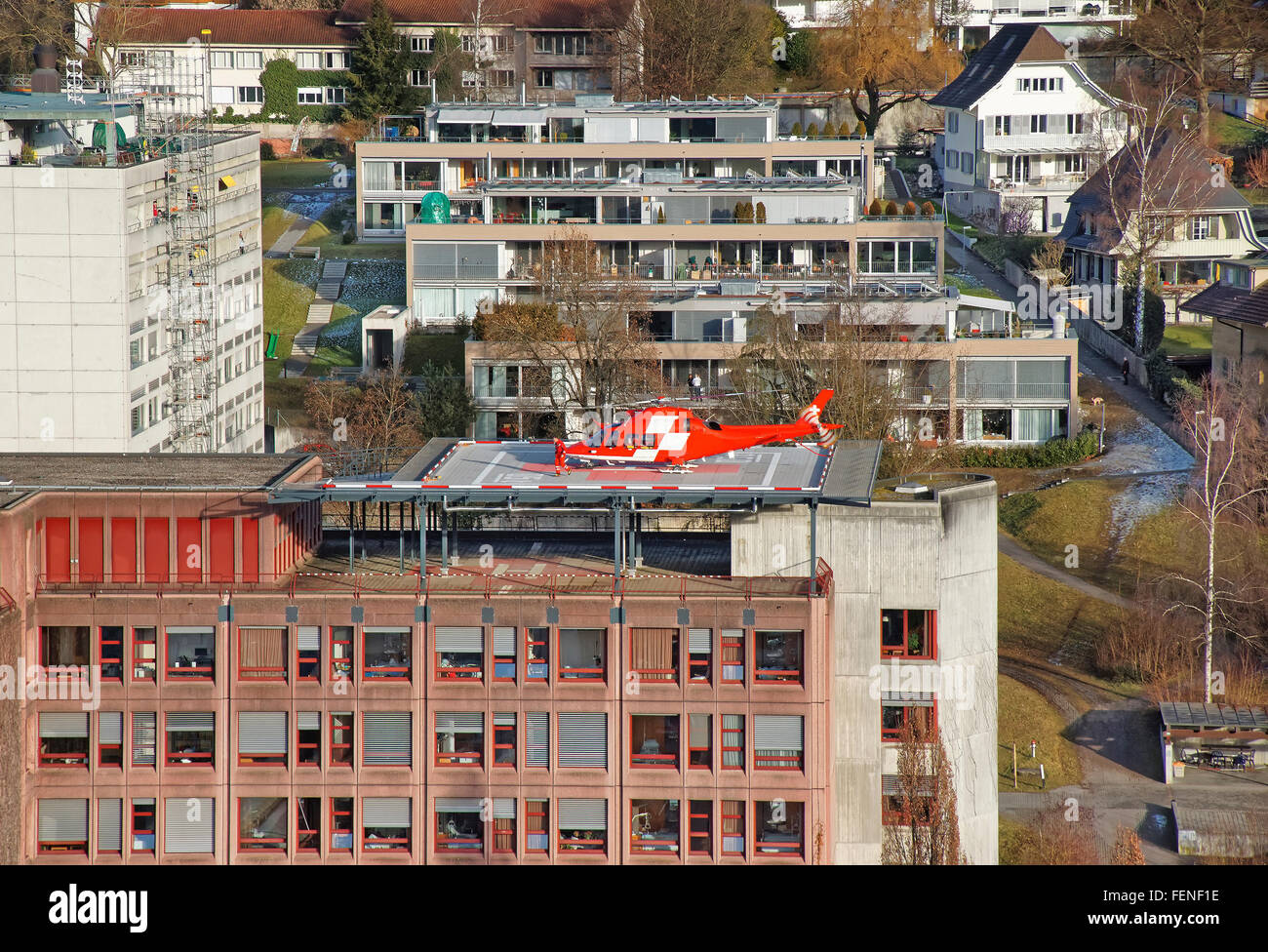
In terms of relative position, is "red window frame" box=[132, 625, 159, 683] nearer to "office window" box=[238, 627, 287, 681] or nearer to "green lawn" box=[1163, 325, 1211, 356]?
"office window" box=[238, 627, 287, 681]

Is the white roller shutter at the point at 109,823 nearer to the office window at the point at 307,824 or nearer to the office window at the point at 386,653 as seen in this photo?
the office window at the point at 307,824

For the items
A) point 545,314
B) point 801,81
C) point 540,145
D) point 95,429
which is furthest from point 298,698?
point 801,81

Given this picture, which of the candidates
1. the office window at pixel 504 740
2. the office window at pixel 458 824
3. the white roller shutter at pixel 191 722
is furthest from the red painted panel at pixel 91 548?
the office window at pixel 504 740

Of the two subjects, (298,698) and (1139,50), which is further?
(1139,50)

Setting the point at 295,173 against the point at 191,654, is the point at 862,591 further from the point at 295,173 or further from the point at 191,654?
the point at 295,173

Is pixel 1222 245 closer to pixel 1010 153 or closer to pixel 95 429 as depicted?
pixel 1010 153

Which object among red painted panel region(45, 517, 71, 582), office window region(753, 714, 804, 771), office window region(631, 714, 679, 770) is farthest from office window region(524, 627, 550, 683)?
red painted panel region(45, 517, 71, 582)
